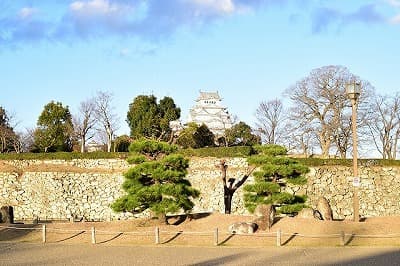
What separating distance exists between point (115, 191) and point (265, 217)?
49.1 ft

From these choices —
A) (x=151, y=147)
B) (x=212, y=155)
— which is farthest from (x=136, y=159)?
(x=212, y=155)

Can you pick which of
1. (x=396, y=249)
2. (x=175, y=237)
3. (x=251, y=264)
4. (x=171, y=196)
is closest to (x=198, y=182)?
(x=171, y=196)

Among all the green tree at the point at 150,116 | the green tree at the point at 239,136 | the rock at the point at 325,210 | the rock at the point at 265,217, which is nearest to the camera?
the rock at the point at 265,217

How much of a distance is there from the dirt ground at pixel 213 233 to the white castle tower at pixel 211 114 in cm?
3088

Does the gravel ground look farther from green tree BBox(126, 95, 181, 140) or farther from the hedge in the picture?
green tree BBox(126, 95, 181, 140)

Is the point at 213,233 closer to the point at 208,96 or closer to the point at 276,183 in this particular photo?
the point at 276,183

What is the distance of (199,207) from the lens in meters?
31.0

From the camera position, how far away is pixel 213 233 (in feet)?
55.7

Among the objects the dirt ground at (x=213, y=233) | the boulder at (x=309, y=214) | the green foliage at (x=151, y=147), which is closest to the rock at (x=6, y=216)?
the dirt ground at (x=213, y=233)

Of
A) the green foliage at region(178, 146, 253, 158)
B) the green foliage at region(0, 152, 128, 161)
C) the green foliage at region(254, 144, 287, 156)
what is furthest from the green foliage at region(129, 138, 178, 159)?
the green foliage at region(0, 152, 128, 161)

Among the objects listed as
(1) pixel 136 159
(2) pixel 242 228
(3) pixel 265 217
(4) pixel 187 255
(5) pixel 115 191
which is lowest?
(4) pixel 187 255

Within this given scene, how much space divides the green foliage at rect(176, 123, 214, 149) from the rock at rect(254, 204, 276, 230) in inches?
956

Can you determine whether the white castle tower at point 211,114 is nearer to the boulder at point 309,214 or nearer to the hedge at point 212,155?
the hedge at point 212,155

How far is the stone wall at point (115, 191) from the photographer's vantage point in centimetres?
3034
